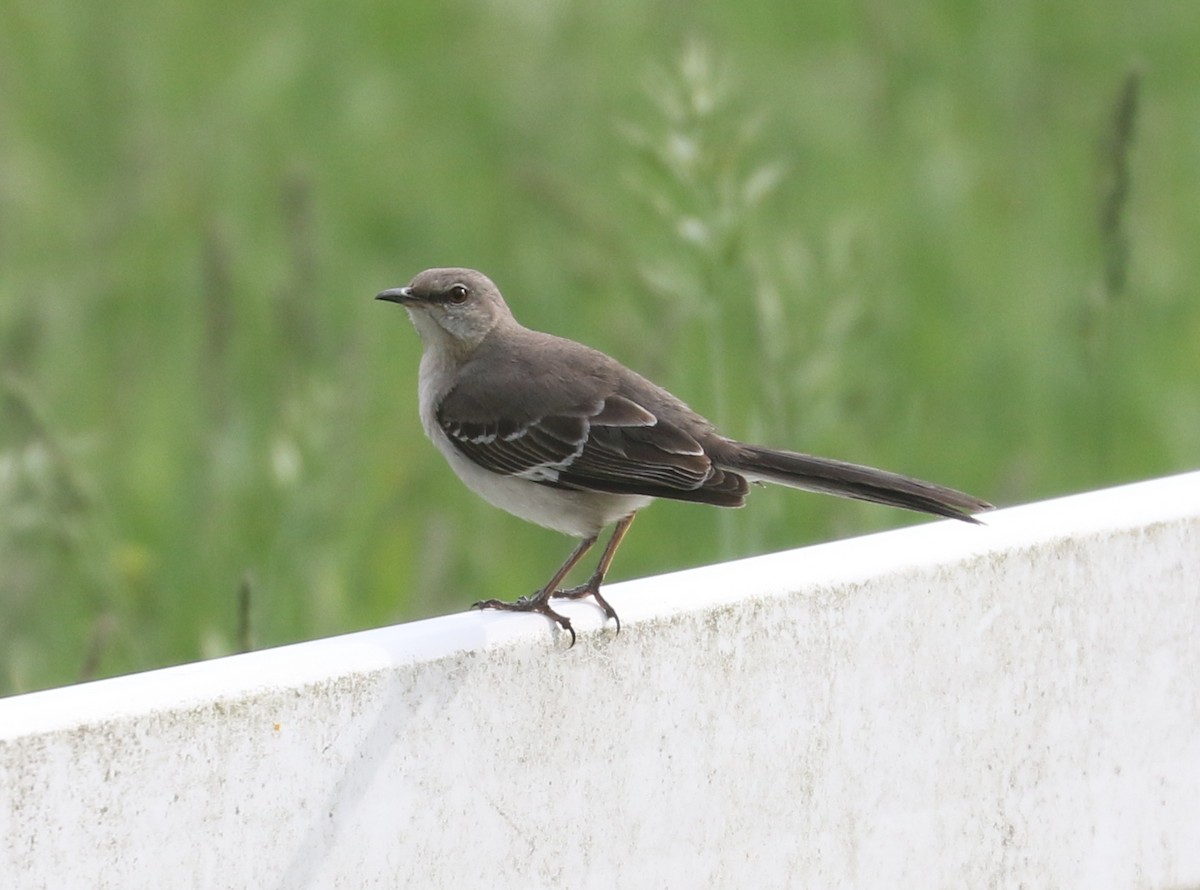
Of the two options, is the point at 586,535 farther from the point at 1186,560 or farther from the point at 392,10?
the point at 392,10

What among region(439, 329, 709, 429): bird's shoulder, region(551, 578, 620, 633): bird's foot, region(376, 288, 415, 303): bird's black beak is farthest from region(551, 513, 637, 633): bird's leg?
region(376, 288, 415, 303): bird's black beak

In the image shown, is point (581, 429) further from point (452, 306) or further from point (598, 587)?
point (598, 587)

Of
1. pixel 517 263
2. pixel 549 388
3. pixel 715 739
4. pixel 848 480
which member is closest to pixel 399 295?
pixel 549 388

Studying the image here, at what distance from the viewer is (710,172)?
482 centimetres

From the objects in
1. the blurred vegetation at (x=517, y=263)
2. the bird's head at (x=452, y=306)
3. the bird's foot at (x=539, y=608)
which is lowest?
the blurred vegetation at (x=517, y=263)

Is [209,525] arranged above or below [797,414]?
below

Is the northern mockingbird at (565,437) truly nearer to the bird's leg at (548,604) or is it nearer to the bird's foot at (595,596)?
the bird's leg at (548,604)

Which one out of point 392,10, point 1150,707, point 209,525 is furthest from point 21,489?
point 392,10

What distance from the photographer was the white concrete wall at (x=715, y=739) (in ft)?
8.48

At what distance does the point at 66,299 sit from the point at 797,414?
309 cm

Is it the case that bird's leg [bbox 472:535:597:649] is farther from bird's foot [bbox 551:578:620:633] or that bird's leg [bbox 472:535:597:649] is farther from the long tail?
the long tail

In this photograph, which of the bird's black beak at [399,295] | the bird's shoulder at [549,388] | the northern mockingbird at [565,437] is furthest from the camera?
the bird's black beak at [399,295]

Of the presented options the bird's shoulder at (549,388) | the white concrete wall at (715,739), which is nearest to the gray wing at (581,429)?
the bird's shoulder at (549,388)

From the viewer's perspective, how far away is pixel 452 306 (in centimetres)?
468
